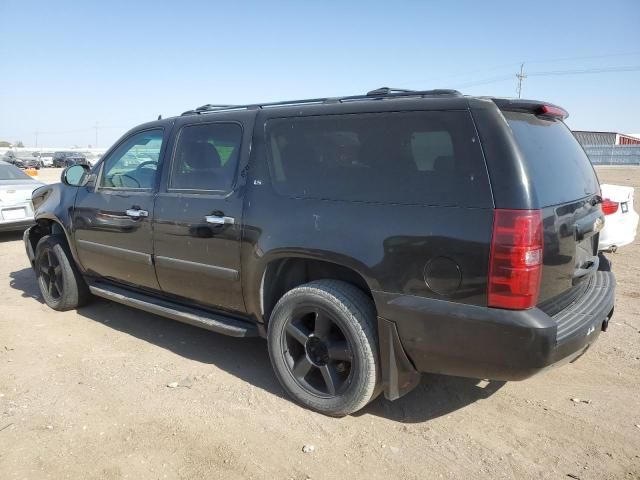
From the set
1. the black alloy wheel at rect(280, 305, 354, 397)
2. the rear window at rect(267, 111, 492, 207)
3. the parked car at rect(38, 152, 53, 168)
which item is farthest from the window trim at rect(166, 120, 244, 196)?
the parked car at rect(38, 152, 53, 168)

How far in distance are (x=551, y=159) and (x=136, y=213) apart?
309cm

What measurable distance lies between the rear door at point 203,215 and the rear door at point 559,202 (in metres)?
1.84

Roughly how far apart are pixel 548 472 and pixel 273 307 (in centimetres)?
189

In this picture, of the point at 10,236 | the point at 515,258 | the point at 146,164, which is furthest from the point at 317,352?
the point at 10,236

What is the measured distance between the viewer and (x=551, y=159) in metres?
2.88

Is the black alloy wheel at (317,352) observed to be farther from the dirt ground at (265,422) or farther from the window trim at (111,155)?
the window trim at (111,155)

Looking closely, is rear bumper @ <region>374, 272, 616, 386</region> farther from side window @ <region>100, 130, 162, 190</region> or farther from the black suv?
side window @ <region>100, 130, 162, 190</region>

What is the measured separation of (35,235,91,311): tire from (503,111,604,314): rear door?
4424 mm

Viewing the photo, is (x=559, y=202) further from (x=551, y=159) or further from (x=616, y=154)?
(x=616, y=154)

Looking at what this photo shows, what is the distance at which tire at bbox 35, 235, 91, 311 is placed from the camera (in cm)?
519

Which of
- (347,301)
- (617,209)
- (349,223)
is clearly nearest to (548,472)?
(347,301)

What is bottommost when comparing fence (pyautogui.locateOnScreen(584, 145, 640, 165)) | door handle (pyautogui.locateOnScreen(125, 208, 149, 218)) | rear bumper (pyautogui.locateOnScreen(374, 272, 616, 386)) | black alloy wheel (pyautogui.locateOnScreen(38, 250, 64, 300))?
black alloy wheel (pyautogui.locateOnScreen(38, 250, 64, 300))

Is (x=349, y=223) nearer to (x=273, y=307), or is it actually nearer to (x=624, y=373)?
(x=273, y=307)

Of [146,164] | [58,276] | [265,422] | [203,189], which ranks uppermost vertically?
[146,164]
